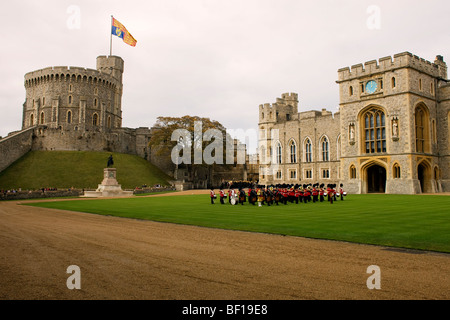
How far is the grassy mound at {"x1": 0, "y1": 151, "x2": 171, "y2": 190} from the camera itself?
5009 centimetres

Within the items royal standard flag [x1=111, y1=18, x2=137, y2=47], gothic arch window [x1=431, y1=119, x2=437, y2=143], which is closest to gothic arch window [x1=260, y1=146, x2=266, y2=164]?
gothic arch window [x1=431, y1=119, x2=437, y2=143]

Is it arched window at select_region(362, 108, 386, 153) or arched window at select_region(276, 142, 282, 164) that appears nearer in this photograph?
arched window at select_region(362, 108, 386, 153)

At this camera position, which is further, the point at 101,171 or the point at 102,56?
the point at 102,56

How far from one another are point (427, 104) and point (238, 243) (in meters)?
37.7

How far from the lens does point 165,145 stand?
65875mm

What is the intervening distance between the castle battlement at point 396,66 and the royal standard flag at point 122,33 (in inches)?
1433

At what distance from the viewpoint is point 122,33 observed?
58.4m

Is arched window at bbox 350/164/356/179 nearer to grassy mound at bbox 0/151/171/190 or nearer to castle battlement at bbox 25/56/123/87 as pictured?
grassy mound at bbox 0/151/171/190

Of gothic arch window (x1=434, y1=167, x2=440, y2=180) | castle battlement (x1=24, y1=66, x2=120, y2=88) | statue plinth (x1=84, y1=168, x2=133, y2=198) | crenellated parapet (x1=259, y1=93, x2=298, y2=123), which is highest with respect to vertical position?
castle battlement (x1=24, y1=66, x2=120, y2=88)

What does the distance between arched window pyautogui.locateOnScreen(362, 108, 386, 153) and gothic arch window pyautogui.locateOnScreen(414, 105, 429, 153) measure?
3625 millimetres

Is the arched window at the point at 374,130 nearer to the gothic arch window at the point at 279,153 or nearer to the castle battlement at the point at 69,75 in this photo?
the gothic arch window at the point at 279,153

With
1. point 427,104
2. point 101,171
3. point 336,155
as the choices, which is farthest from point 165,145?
point 427,104
